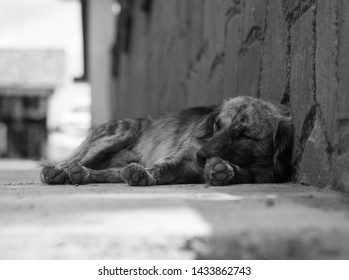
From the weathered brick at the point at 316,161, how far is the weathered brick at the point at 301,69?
0.58 ft

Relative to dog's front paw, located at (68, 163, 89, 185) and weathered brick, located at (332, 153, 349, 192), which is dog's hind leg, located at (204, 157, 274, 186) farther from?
dog's front paw, located at (68, 163, 89, 185)

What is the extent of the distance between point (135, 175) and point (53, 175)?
2.21 ft

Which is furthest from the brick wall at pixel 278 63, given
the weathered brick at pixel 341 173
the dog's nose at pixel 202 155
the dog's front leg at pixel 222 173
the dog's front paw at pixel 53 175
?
the dog's front paw at pixel 53 175

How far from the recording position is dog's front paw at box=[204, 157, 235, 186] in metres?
3.41

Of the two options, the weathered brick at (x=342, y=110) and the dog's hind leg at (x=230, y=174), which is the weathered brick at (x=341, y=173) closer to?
the weathered brick at (x=342, y=110)

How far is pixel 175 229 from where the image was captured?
1939mm

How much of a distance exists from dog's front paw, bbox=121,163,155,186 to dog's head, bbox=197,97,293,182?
32 centimetres

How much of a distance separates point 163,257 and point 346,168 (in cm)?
111

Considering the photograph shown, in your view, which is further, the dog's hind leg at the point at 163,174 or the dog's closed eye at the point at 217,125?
the dog's closed eye at the point at 217,125

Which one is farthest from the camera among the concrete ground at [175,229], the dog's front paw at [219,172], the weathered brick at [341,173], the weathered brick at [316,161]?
the dog's front paw at [219,172]

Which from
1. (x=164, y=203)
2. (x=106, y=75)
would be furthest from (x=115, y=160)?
(x=106, y=75)

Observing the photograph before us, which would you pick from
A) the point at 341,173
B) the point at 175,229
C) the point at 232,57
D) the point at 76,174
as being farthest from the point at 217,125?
the point at 175,229

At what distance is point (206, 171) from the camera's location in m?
3.50

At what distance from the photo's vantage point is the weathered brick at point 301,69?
3305mm
